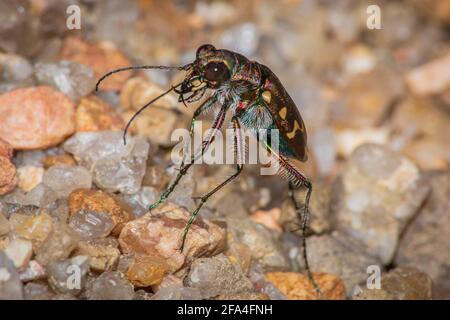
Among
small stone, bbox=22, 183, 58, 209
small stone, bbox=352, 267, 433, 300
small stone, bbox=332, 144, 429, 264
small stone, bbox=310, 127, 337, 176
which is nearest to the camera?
small stone, bbox=22, 183, 58, 209

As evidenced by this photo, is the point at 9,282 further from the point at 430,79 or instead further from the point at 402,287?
the point at 430,79

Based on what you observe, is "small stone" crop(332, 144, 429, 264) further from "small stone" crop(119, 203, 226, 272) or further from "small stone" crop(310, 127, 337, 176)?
"small stone" crop(119, 203, 226, 272)

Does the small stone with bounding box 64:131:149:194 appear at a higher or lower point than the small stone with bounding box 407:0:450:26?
lower

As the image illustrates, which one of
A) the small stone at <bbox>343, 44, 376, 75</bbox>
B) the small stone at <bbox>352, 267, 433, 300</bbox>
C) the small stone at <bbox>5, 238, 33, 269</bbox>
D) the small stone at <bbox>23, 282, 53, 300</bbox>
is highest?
the small stone at <bbox>343, 44, 376, 75</bbox>

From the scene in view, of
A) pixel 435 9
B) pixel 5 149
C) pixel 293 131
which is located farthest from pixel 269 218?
pixel 435 9

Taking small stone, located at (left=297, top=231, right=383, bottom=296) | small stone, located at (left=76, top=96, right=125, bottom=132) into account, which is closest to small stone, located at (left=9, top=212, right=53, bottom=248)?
small stone, located at (left=76, top=96, right=125, bottom=132)

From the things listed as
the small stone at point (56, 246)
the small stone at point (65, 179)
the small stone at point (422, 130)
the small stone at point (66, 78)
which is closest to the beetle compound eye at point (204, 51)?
the small stone at point (66, 78)

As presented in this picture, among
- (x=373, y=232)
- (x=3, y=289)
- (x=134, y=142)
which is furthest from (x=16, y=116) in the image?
(x=373, y=232)

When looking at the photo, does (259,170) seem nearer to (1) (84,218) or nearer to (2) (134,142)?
(2) (134,142)
